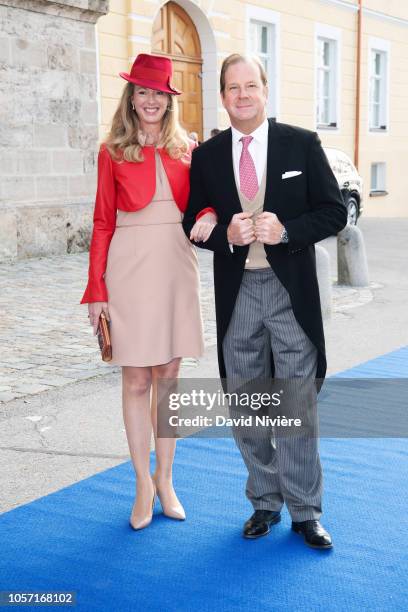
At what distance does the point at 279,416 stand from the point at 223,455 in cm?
111

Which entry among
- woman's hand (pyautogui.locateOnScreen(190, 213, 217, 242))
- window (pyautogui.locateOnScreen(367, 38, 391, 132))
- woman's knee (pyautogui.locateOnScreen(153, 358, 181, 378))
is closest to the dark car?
window (pyautogui.locateOnScreen(367, 38, 391, 132))

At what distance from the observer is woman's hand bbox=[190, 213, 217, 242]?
339cm

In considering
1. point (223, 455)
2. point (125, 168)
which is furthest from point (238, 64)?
point (223, 455)

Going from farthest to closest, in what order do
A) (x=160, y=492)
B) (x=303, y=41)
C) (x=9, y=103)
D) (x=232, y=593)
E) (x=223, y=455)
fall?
(x=303, y=41) → (x=9, y=103) → (x=223, y=455) → (x=160, y=492) → (x=232, y=593)

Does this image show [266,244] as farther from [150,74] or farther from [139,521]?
[139,521]

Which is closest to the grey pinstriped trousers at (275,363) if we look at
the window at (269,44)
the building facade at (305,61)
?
the building facade at (305,61)

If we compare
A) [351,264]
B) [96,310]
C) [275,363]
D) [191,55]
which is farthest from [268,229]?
[191,55]

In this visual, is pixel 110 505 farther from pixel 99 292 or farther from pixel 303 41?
pixel 303 41

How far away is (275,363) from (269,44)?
18.1 meters

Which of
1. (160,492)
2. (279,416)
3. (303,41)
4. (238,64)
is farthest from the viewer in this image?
(303,41)

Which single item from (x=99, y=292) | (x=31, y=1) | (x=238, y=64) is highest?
(x=31, y=1)

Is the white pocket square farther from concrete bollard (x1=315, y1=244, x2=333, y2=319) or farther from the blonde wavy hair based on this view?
concrete bollard (x1=315, y1=244, x2=333, y2=319)

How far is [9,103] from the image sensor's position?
11891 mm

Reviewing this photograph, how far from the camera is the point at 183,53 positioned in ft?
58.2
